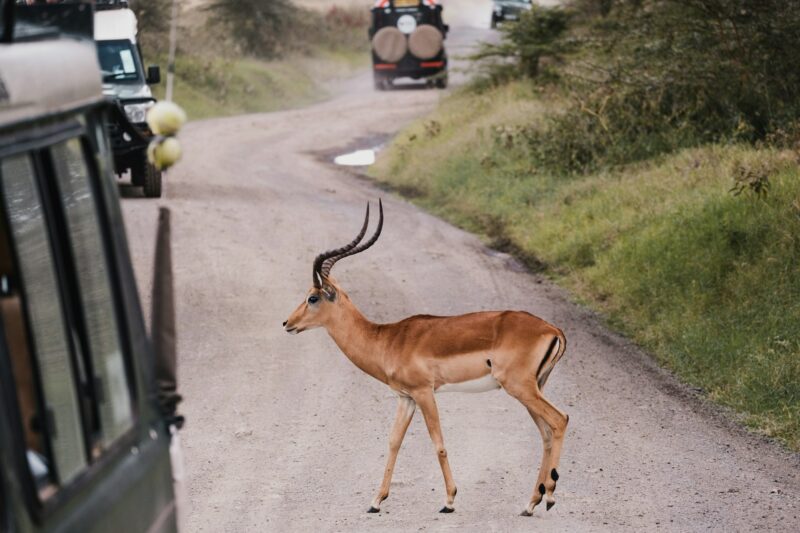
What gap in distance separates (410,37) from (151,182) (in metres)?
20.4

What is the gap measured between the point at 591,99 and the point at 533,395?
41.1 feet

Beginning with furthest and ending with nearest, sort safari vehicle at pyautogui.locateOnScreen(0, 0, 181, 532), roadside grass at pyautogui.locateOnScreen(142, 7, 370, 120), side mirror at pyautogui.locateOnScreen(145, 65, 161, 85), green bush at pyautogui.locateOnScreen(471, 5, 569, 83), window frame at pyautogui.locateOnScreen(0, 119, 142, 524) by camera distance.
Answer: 1. roadside grass at pyautogui.locateOnScreen(142, 7, 370, 120)
2. green bush at pyautogui.locateOnScreen(471, 5, 569, 83)
3. side mirror at pyautogui.locateOnScreen(145, 65, 161, 85)
4. safari vehicle at pyautogui.locateOnScreen(0, 0, 181, 532)
5. window frame at pyautogui.locateOnScreen(0, 119, 142, 524)

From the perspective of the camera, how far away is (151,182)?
18.0m

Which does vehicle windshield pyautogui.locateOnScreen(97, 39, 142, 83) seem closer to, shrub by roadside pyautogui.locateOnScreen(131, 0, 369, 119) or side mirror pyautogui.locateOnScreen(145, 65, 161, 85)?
side mirror pyautogui.locateOnScreen(145, 65, 161, 85)

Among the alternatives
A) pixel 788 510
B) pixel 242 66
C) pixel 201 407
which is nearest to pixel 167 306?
pixel 788 510

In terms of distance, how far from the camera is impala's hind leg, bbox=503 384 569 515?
24.1ft

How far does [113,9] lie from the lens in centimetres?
1884

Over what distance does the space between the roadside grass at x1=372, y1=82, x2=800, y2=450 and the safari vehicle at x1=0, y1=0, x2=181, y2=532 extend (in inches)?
252

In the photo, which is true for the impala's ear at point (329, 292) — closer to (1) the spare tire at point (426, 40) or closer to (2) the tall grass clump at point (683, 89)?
(2) the tall grass clump at point (683, 89)

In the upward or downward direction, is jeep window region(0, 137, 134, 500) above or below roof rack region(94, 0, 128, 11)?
above

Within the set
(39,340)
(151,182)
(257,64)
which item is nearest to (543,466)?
(39,340)

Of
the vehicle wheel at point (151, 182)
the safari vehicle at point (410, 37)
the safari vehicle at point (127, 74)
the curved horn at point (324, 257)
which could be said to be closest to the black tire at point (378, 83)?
the safari vehicle at point (410, 37)

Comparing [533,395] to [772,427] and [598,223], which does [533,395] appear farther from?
[598,223]

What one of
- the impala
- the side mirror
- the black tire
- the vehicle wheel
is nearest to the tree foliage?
the black tire
